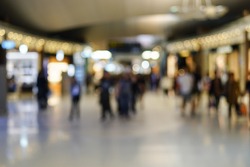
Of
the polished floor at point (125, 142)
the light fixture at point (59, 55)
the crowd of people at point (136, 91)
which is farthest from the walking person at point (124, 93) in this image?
the light fixture at point (59, 55)

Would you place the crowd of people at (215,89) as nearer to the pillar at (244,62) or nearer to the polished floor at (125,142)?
the polished floor at (125,142)

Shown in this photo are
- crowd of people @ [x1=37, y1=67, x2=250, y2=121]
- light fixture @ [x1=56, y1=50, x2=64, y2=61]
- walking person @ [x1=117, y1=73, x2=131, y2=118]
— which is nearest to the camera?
crowd of people @ [x1=37, y1=67, x2=250, y2=121]

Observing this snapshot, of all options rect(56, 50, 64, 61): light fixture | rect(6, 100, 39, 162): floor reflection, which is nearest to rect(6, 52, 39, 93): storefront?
rect(56, 50, 64, 61): light fixture

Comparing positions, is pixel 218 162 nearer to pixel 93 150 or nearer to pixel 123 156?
pixel 123 156

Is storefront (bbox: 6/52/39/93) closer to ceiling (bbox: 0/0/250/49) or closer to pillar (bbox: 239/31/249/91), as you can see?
ceiling (bbox: 0/0/250/49)

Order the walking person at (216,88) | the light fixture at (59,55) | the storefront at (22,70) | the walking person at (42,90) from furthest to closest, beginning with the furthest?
the light fixture at (59,55)
the storefront at (22,70)
the walking person at (42,90)
the walking person at (216,88)

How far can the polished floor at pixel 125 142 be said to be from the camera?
8078 mm

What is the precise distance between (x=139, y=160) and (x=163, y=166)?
636 millimetres

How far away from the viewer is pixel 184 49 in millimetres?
38562

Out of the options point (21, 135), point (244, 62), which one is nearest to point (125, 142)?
point (21, 135)

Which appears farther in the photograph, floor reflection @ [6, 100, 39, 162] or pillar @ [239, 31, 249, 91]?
pillar @ [239, 31, 249, 91]

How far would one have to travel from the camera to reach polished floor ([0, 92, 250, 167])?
8078 millimetres

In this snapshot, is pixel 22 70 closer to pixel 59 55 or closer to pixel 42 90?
pixel 59 55

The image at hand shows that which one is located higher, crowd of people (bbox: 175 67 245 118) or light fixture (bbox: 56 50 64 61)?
light fixture (bbox: 56 50 64 61)
